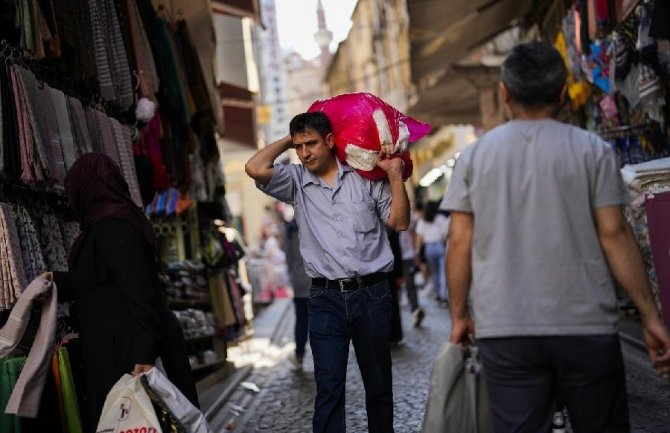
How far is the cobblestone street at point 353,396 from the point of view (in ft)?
22.4

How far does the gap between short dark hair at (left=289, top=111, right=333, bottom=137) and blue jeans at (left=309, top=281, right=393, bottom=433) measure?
Result: 829mm

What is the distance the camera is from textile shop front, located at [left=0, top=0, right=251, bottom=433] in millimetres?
5012

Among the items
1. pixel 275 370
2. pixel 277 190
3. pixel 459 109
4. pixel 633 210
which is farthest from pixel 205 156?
pixel 459 109

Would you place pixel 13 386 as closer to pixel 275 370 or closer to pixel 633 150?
pixel 275 370

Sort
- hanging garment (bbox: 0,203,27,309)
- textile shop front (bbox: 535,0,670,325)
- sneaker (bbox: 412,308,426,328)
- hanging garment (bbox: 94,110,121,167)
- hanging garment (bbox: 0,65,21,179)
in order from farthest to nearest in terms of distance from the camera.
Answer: sneaker (bbox: 412,308,426,328)
hanging garment (bbox: 94,110,121,167)
textile shop front (bbox: 535,0,670,325)
hanging garment (bbox: 0,65,21,179)
hanging garment (bbox: 0,203,27,309)

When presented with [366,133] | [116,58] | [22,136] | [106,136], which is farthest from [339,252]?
[116,58]

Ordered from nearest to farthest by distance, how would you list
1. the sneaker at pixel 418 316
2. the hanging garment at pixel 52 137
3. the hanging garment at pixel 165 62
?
the hanging garment at pixel 52 137, the hanging garment at pixel 165 62, the sneaker at pixel 418 316

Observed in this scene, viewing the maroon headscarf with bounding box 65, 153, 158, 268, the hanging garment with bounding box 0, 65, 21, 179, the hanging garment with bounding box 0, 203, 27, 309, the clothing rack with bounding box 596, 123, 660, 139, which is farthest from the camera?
the clothing rack with bounding box 596, 123, 660, 139

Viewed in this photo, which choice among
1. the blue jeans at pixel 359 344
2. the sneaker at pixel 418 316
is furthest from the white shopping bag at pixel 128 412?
the sneaker at pixel 418 316

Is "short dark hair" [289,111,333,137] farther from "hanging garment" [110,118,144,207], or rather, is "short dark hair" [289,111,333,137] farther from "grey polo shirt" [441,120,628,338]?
"hanging garment" [110,118,144,207]

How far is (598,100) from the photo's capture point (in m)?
12.2

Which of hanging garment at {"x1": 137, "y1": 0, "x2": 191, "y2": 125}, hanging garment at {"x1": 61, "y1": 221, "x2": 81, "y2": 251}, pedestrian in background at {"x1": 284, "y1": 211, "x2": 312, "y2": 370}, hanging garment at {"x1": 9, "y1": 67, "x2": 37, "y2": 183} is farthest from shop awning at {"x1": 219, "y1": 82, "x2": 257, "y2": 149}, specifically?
hanging garment at {"x1": 9, "y1": 67, "x2": 37, "y2": 183}

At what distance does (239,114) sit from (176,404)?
13310 millimetres

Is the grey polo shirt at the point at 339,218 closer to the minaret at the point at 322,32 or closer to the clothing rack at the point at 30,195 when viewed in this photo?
the clothing rack at the point at 30,195
